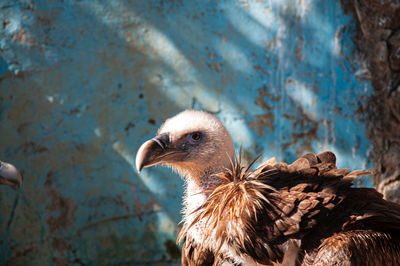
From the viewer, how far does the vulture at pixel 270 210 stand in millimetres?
1936

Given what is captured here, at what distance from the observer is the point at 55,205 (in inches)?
153

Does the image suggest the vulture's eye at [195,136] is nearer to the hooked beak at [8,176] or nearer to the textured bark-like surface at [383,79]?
the hooked beak at [8,176]

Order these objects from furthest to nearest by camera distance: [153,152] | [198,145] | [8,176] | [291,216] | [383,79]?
[383,79] → [198,145] → [153,152] → [8,176] → [291,216]

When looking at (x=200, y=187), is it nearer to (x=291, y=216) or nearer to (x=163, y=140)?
(x=163, y=140)

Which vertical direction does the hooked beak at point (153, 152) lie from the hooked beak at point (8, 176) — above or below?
above

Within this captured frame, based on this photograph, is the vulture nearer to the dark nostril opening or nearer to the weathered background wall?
the dark nostril opening

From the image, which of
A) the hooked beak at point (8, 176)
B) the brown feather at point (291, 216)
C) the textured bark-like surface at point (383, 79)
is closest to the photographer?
the brown feather at point (291, 216)

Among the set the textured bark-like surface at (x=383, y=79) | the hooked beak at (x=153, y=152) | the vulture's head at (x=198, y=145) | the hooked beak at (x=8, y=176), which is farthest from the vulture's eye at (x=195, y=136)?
the textured bark-like surface at (x=383, y=79)

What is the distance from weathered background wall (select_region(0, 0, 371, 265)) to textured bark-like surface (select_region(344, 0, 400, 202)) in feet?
0.38

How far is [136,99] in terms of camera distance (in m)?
3.87

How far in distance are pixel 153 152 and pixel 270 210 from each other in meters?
0.68

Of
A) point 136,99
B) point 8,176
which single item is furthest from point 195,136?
point 136,99

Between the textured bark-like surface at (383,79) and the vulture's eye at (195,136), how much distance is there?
212cm

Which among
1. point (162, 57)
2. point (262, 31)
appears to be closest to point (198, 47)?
point (162, 57)
